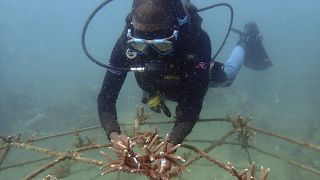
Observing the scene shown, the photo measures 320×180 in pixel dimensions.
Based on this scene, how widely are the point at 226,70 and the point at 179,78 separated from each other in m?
2.96

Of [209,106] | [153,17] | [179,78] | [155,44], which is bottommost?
[209,106]

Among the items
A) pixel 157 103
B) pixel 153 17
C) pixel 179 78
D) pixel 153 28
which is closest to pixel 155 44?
pixel 153 28

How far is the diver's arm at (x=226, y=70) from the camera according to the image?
6.69m

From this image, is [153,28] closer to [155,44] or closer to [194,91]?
[155,44]

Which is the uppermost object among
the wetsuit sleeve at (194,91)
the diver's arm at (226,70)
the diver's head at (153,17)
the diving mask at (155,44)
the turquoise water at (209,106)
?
the diver's head at (153,17)

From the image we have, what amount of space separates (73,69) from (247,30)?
22172 millimetres

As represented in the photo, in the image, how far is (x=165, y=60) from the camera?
4.64m

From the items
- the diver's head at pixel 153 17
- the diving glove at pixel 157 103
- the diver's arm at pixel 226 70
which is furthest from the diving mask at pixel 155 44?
the diver's arm at pixel 226 70

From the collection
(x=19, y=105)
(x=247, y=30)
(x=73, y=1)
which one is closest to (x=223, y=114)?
(x=247, y=30)

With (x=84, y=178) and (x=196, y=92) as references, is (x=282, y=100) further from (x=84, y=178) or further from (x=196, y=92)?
(x=196, y=92)

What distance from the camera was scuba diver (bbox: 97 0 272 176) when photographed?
431 cm

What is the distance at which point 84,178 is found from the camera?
9477mm

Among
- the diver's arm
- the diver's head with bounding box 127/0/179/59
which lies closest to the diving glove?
the diver's head with bounding box 127/0/179/59

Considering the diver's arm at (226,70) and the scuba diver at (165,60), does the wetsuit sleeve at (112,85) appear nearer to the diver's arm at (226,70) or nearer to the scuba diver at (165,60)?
the scuba diver at (165,60)
